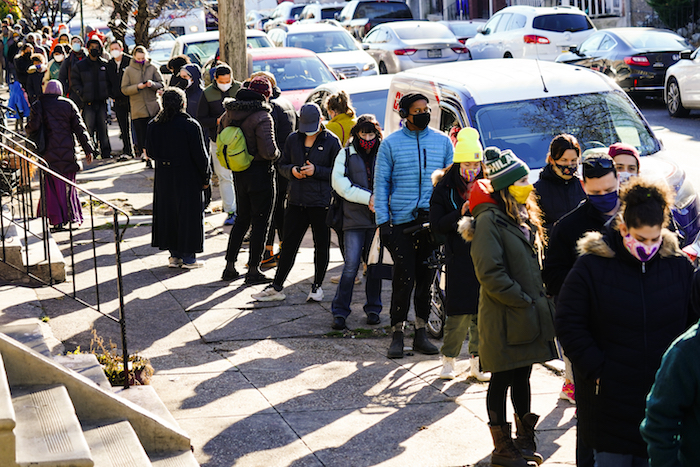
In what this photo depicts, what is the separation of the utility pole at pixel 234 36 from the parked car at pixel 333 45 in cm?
658

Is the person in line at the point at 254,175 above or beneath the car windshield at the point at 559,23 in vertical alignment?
beneath

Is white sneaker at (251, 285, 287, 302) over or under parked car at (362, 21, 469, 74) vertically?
under

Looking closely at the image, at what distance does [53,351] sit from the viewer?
6.61 meters

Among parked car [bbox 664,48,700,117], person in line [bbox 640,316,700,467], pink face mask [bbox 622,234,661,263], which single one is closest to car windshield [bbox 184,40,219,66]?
parked car [bbox 664,48,700,117]

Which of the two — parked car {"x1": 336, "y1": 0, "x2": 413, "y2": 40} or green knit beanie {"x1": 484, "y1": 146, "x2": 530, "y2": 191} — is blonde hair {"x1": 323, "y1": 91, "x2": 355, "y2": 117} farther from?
parked car {"x1": 336, "y1": 0, "x2": 413, "y2": 40}

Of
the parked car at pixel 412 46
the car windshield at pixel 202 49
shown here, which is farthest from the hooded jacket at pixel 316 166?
the parked car at pixel 412 46

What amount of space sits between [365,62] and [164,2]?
5.38m

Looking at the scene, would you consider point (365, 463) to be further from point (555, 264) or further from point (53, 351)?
point (53, 351)

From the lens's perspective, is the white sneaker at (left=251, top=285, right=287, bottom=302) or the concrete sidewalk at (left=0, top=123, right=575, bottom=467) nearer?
the concrete sidewalk at (left=0, top=123, right=575, bottom=467)

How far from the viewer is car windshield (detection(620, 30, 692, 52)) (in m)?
19.6

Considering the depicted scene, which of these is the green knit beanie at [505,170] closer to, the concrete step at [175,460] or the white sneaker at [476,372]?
the white sneaker at [476,372]

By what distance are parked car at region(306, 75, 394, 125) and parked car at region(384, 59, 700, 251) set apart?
3.23 metres

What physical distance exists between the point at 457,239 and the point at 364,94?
6.42m

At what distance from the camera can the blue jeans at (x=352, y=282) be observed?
7797mm
